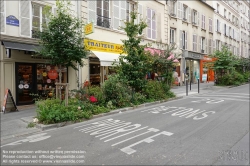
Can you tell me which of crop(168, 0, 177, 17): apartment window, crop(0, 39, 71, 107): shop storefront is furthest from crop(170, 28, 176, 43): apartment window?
crop(0, 39, 71, 107): shop storefront

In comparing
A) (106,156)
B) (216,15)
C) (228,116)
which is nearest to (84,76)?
(228,116)

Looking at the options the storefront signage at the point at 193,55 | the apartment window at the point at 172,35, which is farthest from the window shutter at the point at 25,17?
the storefront signage at the point at 193,55

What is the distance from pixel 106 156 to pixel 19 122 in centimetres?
436

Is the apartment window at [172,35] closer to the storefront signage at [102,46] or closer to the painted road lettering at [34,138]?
the storefront signage at [102,46]

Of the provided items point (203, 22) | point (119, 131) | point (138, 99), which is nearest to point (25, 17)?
point (138, 99)

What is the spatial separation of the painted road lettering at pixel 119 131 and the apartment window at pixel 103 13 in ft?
28.6

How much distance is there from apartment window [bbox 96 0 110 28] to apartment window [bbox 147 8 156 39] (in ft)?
15.0

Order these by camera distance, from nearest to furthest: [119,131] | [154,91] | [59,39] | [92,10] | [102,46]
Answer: [119,131] < [59,39] < [154,91] < [92,10] < [102,46]

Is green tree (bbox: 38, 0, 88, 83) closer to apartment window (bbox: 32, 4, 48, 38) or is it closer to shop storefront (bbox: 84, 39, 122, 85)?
apartment window (bbox: 32, 4, 48, 38)

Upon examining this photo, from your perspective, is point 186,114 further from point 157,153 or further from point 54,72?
point 54,72

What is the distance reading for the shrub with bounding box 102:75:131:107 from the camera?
346 inches

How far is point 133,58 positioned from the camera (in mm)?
9898

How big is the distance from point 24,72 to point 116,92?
4.82 meters

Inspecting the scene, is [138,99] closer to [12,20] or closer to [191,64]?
[12,20]
